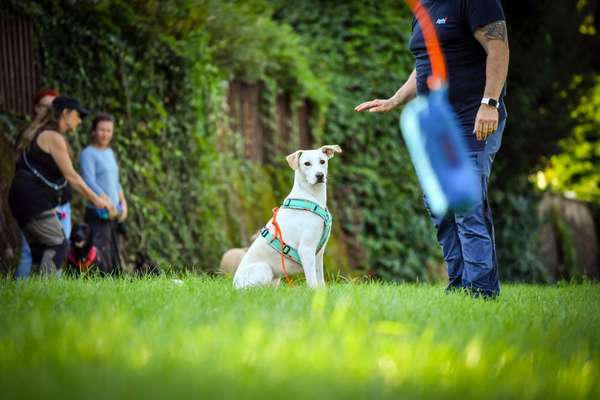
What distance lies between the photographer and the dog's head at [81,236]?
8.54 meters

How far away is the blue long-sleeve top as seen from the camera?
8.65 meters

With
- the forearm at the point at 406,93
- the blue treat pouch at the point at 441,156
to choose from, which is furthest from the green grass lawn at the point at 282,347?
the forearm at the point at 406,93

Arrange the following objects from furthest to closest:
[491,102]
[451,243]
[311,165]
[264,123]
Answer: [264,123]
[311,165]
[451,243]
[491,102]

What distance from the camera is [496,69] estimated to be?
560 centimetres

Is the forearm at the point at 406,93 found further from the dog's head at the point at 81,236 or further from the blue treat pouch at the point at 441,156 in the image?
the dog's head at the point at 81,236

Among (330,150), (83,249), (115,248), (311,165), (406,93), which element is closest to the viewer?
(311,165)

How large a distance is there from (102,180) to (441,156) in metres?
4.36

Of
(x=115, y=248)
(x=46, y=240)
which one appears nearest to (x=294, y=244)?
(x=46, y=240)

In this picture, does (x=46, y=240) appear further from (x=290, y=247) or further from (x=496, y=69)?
(x=496, y=69)

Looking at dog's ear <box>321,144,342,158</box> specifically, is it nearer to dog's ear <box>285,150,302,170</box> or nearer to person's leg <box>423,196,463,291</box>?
dog's ear <box>285,150,302,170</box>

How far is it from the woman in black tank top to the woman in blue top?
69cm

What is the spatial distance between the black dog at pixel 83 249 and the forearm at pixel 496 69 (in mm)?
4811

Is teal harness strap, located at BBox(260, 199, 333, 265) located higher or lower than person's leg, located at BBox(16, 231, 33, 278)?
higher

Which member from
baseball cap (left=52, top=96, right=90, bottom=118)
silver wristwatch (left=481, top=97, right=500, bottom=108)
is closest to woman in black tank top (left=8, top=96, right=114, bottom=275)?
baseball cap (left=52, top=96, right=90, bottom=118)
